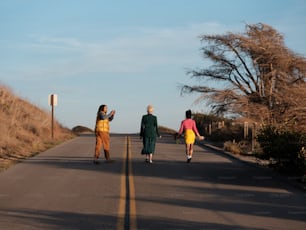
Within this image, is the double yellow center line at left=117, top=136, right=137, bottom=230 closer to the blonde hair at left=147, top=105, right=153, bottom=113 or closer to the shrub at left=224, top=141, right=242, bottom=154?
the blonde hair at left=147, top=105, right=153, bottom=113

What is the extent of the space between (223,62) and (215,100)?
235 cm

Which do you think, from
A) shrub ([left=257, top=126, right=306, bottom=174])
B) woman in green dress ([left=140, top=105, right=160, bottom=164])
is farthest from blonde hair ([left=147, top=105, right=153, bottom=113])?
shrub ([left=257, top=126, right=306, bottom=174])

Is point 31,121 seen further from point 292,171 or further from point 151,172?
point 292,171

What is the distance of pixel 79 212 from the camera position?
11.0 m

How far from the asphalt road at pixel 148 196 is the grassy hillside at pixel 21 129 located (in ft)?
11.2

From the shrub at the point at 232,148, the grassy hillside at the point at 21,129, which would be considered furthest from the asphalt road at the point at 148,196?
the shrub at the point at 232,148

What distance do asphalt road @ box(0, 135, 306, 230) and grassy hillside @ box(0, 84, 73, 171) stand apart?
3.40m

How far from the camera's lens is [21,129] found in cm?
3158

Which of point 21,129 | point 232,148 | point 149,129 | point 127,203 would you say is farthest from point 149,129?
point 21,129

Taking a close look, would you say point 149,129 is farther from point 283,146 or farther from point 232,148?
point 283,146

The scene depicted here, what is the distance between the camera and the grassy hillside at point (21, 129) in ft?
78.2

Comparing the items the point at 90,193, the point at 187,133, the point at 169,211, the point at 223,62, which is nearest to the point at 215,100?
the point at 223,62

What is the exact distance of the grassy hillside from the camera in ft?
78.2

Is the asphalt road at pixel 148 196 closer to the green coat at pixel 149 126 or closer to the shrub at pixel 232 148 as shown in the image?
the green coat at pixel 149 126
